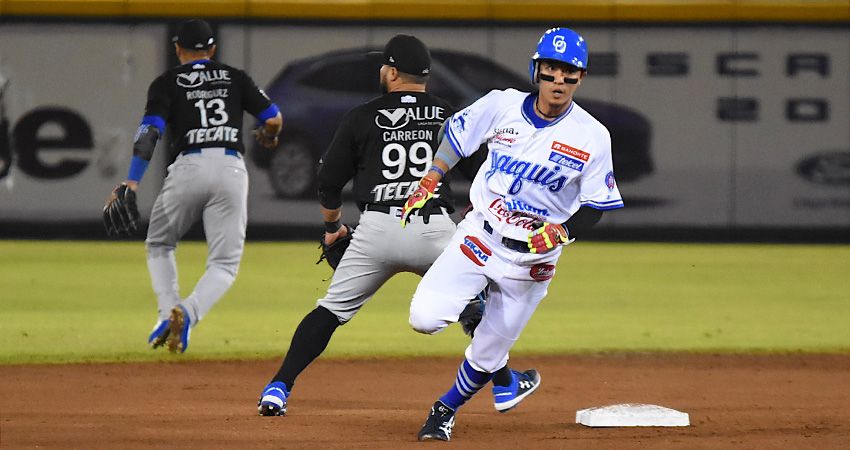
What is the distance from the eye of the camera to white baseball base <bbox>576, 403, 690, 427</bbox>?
668 cm

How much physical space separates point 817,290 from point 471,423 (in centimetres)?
746

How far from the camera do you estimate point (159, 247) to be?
944 centimetres

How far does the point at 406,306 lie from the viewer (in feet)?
40.1

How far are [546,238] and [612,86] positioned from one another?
12.7 metres

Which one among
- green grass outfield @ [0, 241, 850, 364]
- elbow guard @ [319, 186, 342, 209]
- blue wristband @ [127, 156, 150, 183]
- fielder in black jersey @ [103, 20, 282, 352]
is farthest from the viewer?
green grass outfield @ [0, 241, 850, 364]

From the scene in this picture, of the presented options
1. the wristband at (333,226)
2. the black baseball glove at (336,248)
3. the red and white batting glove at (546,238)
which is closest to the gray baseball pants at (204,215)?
the black baseball glove at (336,248)

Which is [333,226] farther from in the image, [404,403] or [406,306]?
[406,306]

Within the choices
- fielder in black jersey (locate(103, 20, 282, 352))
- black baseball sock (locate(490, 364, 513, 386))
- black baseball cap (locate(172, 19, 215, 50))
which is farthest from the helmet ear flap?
black baseball cap (locate(172, 19, 215, 50))

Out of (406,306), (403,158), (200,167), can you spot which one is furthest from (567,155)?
(406,306)

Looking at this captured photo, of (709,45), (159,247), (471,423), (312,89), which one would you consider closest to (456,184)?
(312,89)

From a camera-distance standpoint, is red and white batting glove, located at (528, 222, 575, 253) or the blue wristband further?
the blue wristband

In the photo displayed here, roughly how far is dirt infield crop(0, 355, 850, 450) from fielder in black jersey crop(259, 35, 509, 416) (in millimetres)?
415

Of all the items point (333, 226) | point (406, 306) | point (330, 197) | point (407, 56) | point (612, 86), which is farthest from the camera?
point (612, 86)

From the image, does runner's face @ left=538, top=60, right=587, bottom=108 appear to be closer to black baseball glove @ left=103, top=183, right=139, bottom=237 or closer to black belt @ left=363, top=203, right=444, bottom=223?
black belt @ left=363, top=203, right=444, bottom=223
